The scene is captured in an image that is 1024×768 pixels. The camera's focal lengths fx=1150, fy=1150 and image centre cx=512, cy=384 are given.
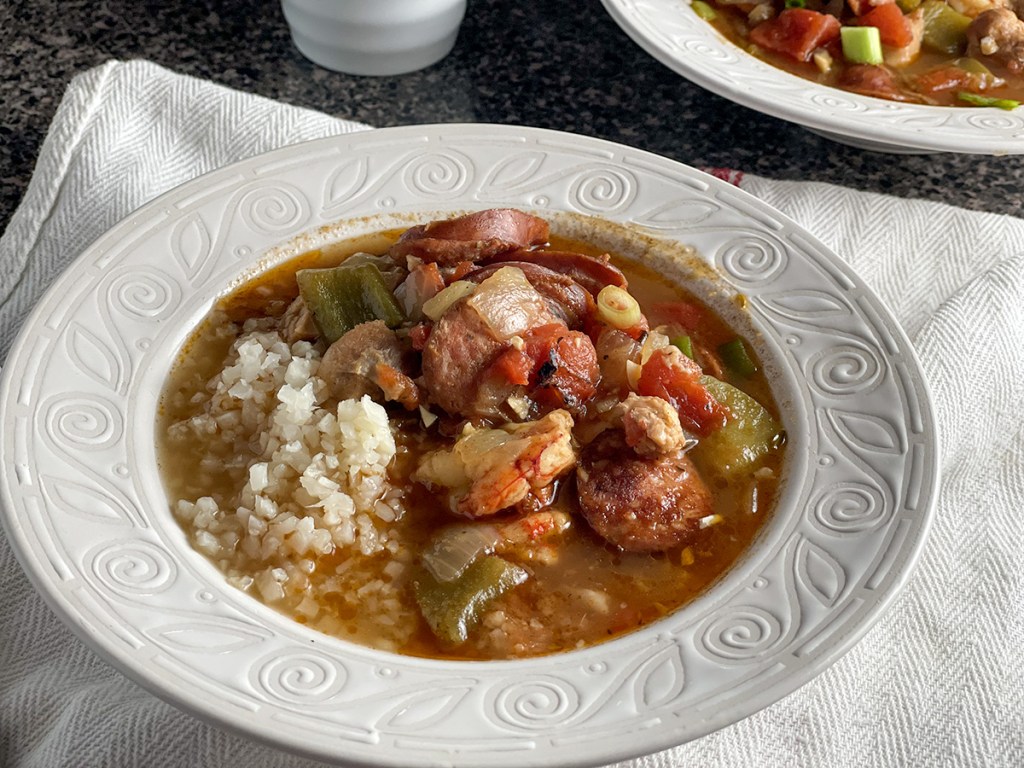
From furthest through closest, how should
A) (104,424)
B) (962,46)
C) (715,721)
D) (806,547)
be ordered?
(962,46)
(104,424)
(806,547)
(715,721)

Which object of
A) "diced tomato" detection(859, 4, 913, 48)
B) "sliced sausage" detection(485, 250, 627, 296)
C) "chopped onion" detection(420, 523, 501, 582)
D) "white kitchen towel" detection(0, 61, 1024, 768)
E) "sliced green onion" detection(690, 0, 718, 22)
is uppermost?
"sliced sausage" detection(485, 250, 627, 296)

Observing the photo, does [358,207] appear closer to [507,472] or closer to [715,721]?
[507,472]

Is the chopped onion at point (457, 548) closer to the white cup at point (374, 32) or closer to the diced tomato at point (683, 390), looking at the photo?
the diced tomato at point (683, 390)

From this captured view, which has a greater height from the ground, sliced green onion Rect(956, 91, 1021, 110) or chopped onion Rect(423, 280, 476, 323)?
chopped onion Rect(423, 280, 476, 323)

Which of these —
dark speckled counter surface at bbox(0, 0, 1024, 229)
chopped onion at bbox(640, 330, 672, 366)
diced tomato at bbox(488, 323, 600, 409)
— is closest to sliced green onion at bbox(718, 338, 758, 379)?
chopped onion at bbox(640, 330, 672, 366)

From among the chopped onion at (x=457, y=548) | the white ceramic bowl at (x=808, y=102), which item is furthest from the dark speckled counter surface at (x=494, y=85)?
the chopped onion at (x=457, y=548)

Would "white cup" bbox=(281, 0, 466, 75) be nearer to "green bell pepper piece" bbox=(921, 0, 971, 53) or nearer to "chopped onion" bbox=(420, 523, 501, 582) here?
"green bell pepper piece" bbox=(921, 0, 971, 53)

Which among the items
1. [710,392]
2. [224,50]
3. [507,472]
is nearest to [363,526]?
[507,472]
